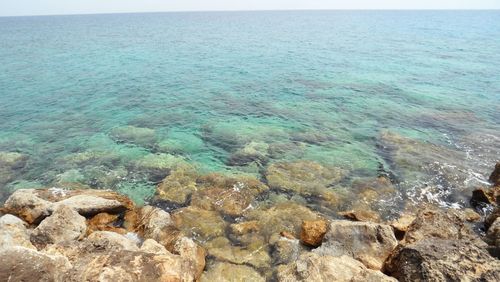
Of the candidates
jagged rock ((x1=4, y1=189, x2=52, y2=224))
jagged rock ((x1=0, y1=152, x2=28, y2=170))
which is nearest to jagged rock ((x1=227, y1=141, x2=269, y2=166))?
jagged rock ((x1=4, y1=189, x2=52, y2=224))

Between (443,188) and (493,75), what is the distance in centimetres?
3450

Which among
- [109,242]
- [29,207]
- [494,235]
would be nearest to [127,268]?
[109,242]

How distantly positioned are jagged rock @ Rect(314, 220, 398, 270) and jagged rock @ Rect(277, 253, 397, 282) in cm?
144

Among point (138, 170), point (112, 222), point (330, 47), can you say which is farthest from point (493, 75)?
point (112, 222)

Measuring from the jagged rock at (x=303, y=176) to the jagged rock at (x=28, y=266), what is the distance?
1066 cm

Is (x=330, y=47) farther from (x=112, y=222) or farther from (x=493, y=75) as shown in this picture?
(x=112, y=222)

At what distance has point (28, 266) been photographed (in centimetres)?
809

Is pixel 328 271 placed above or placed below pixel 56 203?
above

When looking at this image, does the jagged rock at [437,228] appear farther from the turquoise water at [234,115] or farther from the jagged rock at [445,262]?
the turquoise water at [234,115]

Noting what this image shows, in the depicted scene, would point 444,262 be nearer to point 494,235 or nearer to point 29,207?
point 494,235

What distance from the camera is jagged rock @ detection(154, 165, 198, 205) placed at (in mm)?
16172

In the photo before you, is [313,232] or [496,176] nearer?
[313,232]

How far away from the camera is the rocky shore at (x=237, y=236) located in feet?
28.7

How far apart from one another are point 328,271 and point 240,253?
4028mm
